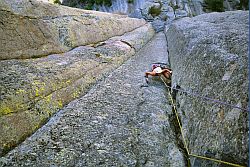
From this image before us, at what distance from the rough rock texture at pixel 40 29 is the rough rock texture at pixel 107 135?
195 centimetres

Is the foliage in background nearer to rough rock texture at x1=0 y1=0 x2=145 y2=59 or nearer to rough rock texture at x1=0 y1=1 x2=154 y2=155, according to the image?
rough rock texture at x1=0 y1=0 x2=145 y2=59

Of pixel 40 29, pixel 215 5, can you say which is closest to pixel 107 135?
pixel 40 29

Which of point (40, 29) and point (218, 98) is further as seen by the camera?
point (40, 29)

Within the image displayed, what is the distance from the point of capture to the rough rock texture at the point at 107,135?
3.05m

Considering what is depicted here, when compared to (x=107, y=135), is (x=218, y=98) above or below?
above

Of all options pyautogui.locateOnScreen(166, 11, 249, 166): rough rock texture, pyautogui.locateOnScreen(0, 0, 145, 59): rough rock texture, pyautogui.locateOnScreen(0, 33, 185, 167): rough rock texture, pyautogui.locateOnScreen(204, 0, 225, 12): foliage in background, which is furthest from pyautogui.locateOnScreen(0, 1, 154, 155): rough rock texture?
pyautogui.locateOnScreen(204, 0, 225, 12): foliage in background

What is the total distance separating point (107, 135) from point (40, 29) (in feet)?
13.6

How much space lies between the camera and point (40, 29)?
20.7 feet

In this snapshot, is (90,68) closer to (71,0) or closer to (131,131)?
(131,131)

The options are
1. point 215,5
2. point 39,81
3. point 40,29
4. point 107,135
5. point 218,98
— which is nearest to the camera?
point 218,98

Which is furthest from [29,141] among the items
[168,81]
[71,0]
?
[71,0]

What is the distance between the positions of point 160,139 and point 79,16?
6.67 m

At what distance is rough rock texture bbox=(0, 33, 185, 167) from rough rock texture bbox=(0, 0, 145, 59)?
195 cm

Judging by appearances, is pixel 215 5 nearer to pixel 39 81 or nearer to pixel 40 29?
pixel 40 29
